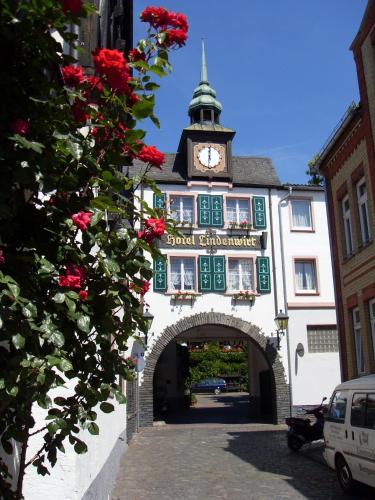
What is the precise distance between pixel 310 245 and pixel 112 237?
69.6ft

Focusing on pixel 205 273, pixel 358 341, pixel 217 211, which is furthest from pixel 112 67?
pixel 217 211

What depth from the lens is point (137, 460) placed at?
13.4 m

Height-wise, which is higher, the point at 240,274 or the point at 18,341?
the point at 240,274

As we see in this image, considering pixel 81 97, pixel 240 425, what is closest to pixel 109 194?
pixel 81 97

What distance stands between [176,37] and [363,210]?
38.3 feet

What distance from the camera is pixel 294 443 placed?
14.3 meters

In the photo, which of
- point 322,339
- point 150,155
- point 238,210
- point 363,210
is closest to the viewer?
point 150,155

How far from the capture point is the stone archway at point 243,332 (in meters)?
21.8

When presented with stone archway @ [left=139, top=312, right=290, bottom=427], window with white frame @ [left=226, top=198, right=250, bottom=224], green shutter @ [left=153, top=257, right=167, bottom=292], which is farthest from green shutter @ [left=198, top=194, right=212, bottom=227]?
stone archway @ [left=139, top=312, right=290, bottom=427]

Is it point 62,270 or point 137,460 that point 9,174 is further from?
point 137,460

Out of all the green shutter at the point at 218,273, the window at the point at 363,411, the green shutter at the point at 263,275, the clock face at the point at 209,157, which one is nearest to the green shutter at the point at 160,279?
the green shutter at the point at 218,273

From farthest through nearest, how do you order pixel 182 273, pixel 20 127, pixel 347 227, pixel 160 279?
pixel 182 273
pixel 160 279
pixel 347 227
pixel 20 127

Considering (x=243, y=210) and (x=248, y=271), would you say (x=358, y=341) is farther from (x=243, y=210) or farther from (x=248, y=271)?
(x=243, y=210)

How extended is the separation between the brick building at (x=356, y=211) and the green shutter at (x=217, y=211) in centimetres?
740
